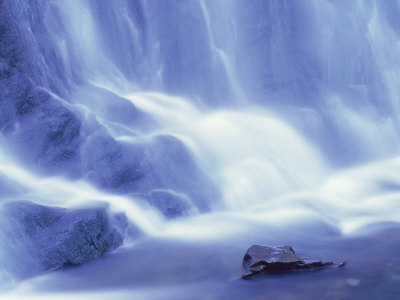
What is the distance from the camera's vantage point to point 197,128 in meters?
14.8

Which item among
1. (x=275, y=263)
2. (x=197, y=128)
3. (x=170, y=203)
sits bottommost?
(x=275, y=263)

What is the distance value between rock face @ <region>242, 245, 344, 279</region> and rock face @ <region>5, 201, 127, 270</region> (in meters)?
2.85

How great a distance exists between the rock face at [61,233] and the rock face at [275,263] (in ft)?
9.35

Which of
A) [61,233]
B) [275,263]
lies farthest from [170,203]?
[275,263]

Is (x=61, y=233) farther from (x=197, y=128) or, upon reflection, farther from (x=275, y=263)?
(x=197, y=128)

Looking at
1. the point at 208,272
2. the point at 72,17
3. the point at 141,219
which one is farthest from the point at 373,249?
the point at 72,17

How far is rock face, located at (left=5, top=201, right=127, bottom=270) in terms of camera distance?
9.05 metres

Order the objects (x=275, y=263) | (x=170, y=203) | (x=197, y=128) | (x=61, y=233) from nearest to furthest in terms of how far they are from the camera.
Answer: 1. (x=275, y=263)
2. (x=61, y=233)
3. (x=170, y=203)
4. (x=197, y=128)

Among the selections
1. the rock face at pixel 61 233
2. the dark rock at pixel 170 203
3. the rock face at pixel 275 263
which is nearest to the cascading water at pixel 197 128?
the dark rock at pixel 170 203

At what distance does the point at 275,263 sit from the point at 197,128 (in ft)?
23.4

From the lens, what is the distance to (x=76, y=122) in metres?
12.2

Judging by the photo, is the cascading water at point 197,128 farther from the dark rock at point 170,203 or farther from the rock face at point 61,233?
the rock face at point 61,233

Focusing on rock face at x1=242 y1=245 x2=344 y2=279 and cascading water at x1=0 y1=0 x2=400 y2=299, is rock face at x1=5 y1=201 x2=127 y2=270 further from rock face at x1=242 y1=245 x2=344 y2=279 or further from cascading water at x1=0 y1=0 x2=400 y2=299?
rock face at x1=242 y1=245 x2=344 y2=279

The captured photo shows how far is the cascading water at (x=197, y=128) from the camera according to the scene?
972cm
